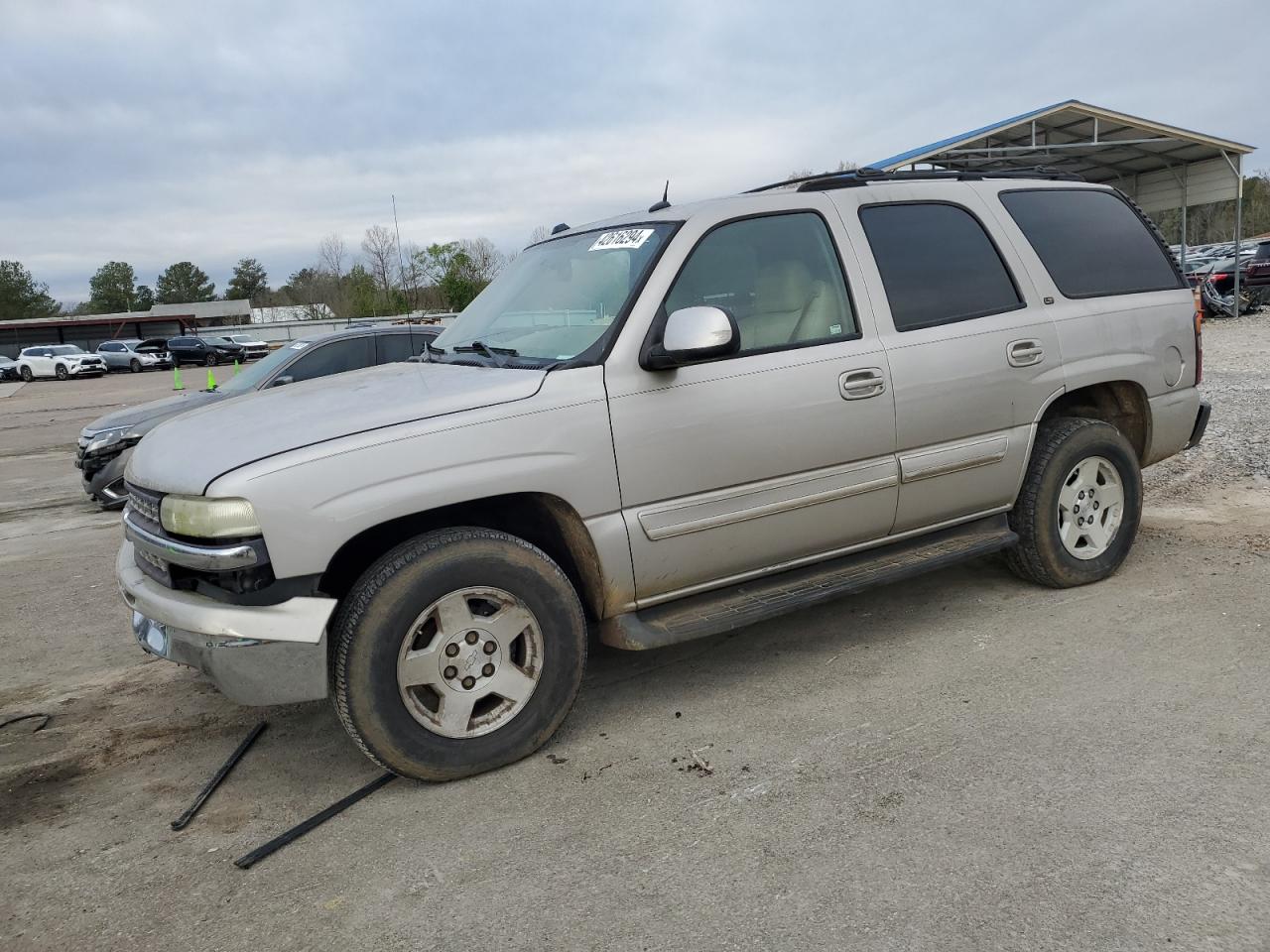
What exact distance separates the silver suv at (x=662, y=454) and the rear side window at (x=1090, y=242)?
18 millimetres

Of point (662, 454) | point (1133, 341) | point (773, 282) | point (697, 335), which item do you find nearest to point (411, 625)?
point (662, 454)

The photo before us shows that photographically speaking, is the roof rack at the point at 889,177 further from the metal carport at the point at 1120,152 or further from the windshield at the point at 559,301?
the metal carport at the point at 1120,152

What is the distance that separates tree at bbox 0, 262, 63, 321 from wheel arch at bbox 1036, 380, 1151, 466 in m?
95.2

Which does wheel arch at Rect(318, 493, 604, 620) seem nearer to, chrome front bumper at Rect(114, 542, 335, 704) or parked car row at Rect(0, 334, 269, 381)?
chrome front bumper at Rect(114, 542, 335, 704)

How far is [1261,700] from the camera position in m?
3.56

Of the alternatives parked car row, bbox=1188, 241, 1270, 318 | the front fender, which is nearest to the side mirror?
the front fender

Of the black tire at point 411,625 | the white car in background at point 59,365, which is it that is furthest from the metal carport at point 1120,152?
the white car in background at point 59,365

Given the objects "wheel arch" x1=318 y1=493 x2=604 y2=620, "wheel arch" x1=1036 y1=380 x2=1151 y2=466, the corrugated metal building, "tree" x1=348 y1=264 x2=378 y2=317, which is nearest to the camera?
"wheel arch" x1=318 y1=493 x2=604 y2=620

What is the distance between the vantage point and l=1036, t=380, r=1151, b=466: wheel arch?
194 inches

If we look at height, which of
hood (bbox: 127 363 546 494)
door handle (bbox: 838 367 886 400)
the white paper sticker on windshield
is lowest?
door handle (bbox: 838 367 886 400)

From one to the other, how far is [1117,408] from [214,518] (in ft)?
14.5

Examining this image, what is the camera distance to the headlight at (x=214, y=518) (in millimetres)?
2959

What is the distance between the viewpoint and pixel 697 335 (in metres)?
3.41

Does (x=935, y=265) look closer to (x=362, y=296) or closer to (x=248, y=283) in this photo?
(x=362, y=296)
